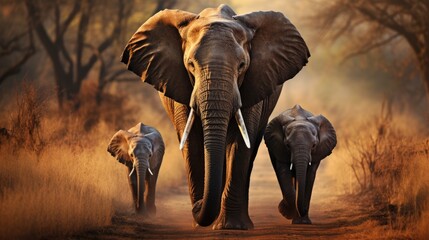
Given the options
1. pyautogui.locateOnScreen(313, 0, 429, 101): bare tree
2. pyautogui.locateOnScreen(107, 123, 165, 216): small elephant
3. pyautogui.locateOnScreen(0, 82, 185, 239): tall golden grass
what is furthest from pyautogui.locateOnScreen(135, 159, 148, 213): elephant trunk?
pyautogui.locateOnScreen(313, 0, 429, 101): bare tree

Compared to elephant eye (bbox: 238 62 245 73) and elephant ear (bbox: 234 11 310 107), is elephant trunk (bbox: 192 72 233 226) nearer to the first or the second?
elephant eye (bbox: 238 62 245 73)

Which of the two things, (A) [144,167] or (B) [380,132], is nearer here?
(A) [144,167]

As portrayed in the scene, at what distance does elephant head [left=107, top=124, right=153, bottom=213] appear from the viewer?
14789 mm

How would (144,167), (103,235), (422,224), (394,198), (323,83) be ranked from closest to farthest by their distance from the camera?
(422,224)
(103,235)
(394,198)
(144,167)
(323,83)

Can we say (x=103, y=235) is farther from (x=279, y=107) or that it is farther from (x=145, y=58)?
(x=279, y=107)

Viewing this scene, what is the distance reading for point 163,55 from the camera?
11.2 meters

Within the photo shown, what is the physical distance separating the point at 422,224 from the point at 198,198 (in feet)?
9.24

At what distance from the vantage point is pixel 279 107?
59.0 m

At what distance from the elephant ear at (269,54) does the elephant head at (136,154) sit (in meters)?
4.08

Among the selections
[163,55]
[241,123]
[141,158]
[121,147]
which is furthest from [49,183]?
[121,147]

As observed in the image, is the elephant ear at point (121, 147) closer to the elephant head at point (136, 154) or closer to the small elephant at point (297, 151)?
the elephant head at point (136, 154)

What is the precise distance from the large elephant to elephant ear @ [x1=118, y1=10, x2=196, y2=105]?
12 millimetres

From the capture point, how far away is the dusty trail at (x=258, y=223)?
11375 millimetres

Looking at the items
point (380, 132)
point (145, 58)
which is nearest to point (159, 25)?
point (145, 58)
